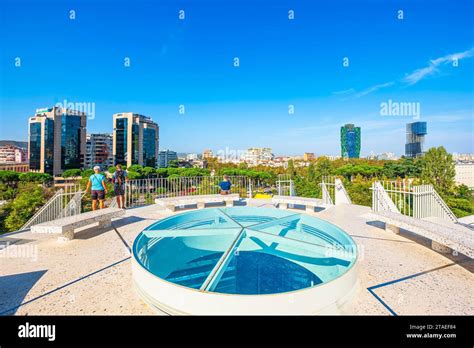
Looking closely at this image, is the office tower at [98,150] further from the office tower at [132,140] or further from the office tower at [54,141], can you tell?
the office tower at [54,141]

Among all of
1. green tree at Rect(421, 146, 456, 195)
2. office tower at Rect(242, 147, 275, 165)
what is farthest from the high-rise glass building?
green tree at Rect(421, 146, 456, 195)

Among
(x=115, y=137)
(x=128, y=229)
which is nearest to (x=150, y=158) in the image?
(x=115, y=137)

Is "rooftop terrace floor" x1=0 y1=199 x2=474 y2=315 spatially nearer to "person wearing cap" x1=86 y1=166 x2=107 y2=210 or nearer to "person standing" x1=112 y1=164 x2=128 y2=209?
"person wearing cap" x1=86 y1=166 x2=107 y2=210

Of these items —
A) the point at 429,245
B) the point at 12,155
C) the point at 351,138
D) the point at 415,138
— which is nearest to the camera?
the point at 429,245

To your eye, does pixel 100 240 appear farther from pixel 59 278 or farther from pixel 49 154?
pixel 49 154

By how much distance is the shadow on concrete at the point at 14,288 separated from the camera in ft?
9.37

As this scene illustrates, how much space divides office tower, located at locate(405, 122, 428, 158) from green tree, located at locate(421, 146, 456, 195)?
11659 cm

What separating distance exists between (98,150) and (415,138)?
162577 millimetres

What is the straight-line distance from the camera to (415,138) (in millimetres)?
132750

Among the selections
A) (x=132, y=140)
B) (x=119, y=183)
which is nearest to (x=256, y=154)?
(x=132, y=140)

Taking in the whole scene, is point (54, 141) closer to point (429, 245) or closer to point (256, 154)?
point (429, 245)

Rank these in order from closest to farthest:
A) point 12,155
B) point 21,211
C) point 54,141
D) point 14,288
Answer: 1. point 14,288
2. point 21,211
3. point 54,141
4. point 12,155

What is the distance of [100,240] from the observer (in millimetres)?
5305
